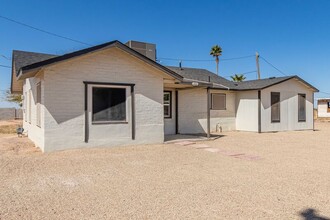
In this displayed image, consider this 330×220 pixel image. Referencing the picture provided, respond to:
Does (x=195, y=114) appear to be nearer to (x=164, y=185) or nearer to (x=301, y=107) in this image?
(x=301, y=107)

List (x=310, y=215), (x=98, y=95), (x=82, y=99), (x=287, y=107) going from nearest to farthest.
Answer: (x=310, y=215), (x=82, y=99), (x=98, y=95), (x=287, y=107)

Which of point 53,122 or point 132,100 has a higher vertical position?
point 132,100

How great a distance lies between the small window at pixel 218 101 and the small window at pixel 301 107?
219 inches

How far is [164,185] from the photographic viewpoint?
209 inches

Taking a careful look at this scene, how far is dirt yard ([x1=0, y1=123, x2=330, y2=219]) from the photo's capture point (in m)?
3.91

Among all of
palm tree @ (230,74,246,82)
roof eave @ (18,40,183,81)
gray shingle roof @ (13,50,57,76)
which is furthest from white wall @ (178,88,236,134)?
palm tree @ (230,74,246,82)

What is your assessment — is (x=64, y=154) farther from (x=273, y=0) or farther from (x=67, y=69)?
(x=273, y=0)

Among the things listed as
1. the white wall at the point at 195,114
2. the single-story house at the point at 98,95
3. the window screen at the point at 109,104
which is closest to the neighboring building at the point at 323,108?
the white wall at the point at 195,114

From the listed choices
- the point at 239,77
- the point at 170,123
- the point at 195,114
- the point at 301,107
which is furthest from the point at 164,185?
the point at 239,77

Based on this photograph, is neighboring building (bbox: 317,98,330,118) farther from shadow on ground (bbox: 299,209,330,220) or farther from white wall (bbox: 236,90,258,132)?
shadow on ground (bbox: 299,209,330,220)

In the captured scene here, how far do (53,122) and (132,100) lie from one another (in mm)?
3002

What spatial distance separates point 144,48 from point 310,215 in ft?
36.5

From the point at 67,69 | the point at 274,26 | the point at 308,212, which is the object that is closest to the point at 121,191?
the point at 308,212

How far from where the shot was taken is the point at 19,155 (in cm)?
865
